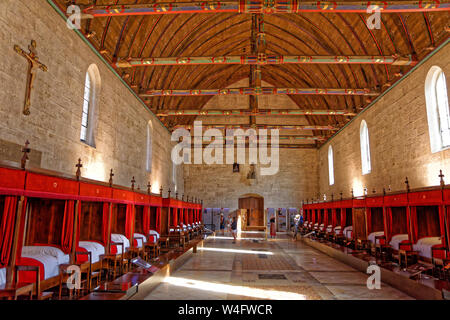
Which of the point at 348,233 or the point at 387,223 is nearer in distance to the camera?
the point at 387,223

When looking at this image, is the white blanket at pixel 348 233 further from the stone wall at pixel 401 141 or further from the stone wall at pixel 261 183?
the stone wall at pixel 261 183

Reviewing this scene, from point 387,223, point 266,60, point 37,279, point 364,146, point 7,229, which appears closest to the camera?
point 37,279

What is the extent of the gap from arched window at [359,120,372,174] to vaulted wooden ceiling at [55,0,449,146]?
1.19 m

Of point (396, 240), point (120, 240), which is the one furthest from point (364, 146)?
point (120, 240)

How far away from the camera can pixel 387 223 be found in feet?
32.0

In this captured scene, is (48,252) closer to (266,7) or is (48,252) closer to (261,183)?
(266,7)

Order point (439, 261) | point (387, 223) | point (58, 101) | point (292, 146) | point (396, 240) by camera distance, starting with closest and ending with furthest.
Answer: point (439, 261) < point (58, 101) < point (396, 240) < point (387, 223) < point (292, 146)

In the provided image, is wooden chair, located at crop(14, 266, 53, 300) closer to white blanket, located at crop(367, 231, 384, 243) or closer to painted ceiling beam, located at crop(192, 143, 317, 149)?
white blanket, located at crop(367, 231, 384, 243)

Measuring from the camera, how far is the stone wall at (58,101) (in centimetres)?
631

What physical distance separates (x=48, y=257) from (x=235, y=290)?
3524 millimetres

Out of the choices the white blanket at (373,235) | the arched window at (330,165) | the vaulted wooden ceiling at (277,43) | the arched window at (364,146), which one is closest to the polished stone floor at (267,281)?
the white blanket at (373,235)

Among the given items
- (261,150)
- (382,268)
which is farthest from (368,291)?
(261,150)

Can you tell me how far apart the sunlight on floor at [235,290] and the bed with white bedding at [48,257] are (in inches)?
90.4

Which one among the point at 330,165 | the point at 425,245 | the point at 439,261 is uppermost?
the point at 330,165
